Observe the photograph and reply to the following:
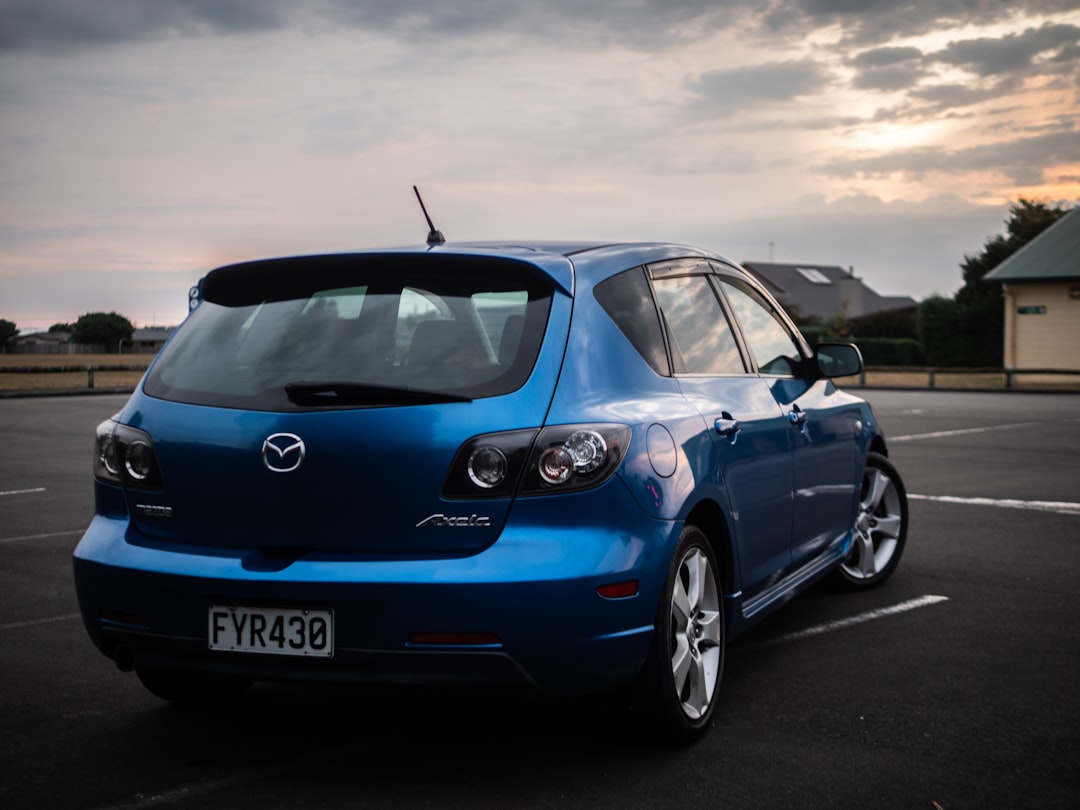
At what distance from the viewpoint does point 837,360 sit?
6.13 metres

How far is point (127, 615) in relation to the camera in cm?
393

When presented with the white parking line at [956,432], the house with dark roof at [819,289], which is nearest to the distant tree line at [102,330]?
the house with dark roof at [819,289]

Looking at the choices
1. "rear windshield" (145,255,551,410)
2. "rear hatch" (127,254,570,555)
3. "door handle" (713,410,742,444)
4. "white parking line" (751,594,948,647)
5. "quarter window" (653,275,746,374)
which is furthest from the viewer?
"white parking line" (751,594,948,647)

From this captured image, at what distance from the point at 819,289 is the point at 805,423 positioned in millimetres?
93688

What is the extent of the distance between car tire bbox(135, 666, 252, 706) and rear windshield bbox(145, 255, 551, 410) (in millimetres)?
1112

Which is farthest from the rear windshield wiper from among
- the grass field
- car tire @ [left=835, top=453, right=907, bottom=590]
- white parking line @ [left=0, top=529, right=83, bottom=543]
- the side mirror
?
the grass field

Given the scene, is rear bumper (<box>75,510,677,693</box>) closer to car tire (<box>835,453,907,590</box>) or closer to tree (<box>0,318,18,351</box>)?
car tire (<box>835,453,907,590</box>)

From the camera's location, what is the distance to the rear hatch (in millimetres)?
3709

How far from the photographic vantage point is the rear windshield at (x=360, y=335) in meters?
3.84

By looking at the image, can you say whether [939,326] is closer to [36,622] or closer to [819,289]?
[819,289]

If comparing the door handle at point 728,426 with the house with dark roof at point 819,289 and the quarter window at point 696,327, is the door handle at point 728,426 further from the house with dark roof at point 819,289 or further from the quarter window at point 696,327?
the house with dark roof at point 819,289

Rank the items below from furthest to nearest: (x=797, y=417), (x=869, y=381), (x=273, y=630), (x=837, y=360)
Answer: (x=869, y=381), (x=837, y=360), (x=797, y=417), (x=273, y=630)

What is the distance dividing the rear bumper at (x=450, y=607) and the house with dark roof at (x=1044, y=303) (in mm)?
40153

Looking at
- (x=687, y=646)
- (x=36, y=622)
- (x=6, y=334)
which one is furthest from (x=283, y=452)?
(x=6, y=334)
